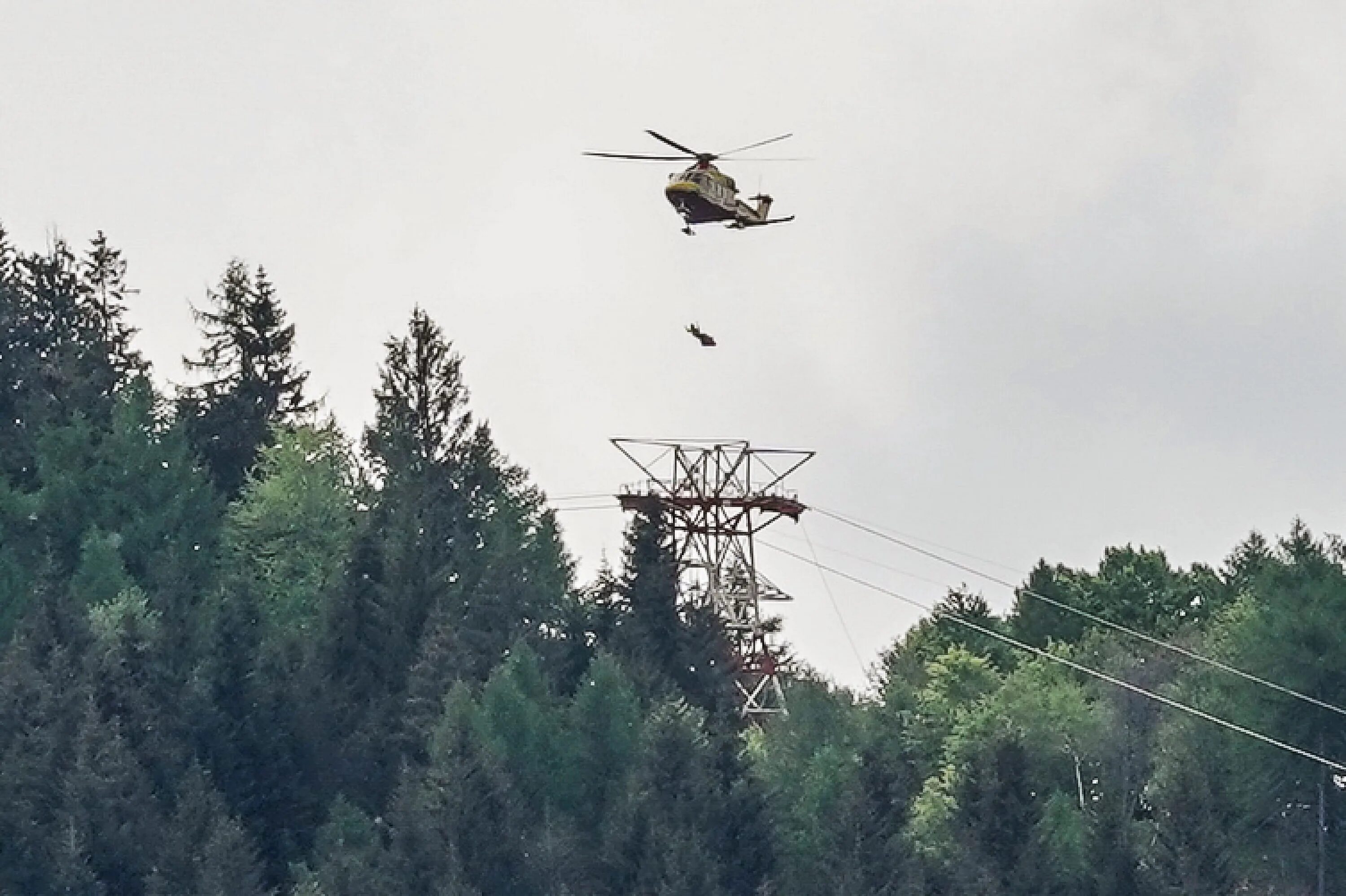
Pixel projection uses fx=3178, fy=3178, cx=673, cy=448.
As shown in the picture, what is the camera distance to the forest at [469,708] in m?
68.4

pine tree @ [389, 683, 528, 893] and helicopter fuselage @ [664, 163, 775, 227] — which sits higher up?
helicopter fuselage @ [664, 163, 775, 227]

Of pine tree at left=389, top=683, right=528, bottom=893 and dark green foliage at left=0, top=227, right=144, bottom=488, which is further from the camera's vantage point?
dark green foliage at left=0, top=227, right=144, bottom=488

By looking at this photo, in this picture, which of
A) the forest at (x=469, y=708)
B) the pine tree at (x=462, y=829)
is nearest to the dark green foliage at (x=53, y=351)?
the forest at (x=469, y=708)

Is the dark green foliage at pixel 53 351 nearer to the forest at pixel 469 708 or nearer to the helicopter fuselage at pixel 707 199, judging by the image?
the forest at pixel 469 708

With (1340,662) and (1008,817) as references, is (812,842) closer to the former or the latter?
(1008,817)

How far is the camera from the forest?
68.4 meters

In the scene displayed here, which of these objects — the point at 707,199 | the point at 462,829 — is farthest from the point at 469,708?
the point at 707,199

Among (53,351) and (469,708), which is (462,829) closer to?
(469,708)

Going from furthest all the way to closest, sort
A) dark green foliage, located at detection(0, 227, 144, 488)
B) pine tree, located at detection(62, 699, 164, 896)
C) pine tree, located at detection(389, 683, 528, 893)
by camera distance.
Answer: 1. dark green foliage, located at detection(0, 227, 144, 488)
2. pine tree, located at detection(62, 699, 164, 896)
3. pine tree, located at detection(389, 683, 528, 893)

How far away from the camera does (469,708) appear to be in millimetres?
73812

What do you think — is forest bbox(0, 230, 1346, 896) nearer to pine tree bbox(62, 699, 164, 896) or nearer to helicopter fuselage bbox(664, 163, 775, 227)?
pine tree bbox(62, 699, 164, 896)

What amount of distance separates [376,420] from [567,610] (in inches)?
533

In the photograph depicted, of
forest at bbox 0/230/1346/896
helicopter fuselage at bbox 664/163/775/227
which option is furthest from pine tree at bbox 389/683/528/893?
helicopter fuselage at bbox 664/163/775/227

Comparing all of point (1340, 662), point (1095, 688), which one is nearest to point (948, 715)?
point (1095, 688)
